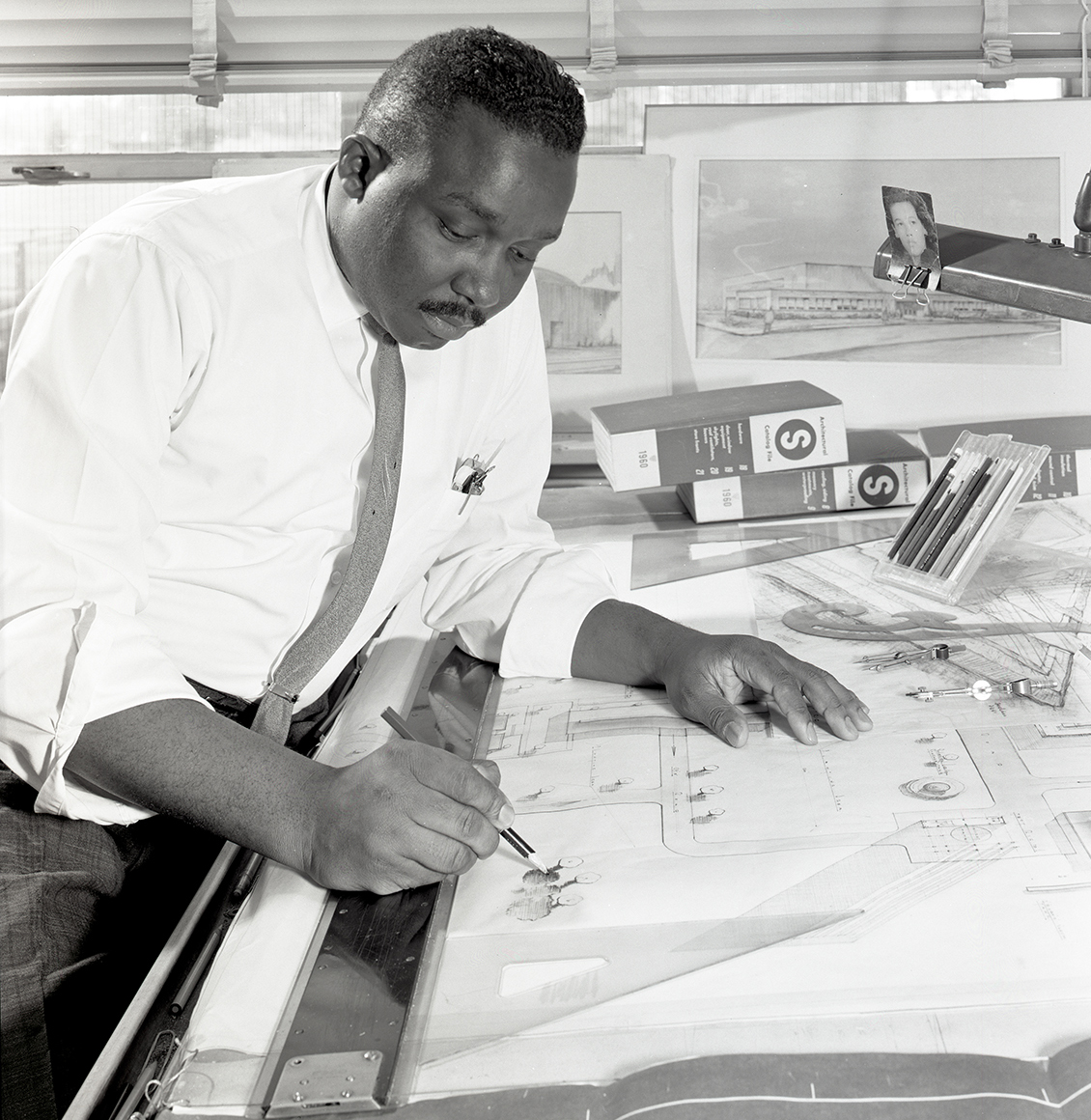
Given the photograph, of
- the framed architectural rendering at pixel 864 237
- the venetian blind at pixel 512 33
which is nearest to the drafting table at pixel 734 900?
the framed architectural rendering at pixel 864 237

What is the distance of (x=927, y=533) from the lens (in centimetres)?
157

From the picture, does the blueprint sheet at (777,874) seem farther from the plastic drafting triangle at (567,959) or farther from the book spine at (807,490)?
the book spine at (807,490)

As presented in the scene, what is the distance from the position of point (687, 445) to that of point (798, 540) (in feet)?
0.73

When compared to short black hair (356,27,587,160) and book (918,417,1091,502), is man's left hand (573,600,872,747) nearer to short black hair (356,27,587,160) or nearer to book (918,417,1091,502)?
short black hair (356,27,587,160)

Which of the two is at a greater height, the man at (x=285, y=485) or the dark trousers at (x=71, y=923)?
the man at (x=285, y=485)

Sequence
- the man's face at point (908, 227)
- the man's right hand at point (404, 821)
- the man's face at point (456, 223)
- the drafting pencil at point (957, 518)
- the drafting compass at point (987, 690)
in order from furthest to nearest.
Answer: the drafting pencil at point (957, 518) < the man's face at point (908, 227) < the drafting compass at point (987, 690) < the man's face at point (456, 223) < the man's right hand at point (404, 821)

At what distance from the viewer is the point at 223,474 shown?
1.13 metres

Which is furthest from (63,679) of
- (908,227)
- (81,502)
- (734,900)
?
(908,227)

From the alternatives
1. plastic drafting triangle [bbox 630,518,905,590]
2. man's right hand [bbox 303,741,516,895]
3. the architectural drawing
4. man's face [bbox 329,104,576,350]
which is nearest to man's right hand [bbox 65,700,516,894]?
man's right hand [bbox 303,741,516,895]

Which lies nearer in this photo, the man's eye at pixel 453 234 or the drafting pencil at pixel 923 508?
the man's eye at pixel 453 234

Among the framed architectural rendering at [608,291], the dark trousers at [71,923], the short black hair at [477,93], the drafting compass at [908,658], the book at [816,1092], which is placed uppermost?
the short black hair at [477,93]

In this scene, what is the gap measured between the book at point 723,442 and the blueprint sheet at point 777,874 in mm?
578

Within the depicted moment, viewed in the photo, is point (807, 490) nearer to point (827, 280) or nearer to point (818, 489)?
point (818, 489)

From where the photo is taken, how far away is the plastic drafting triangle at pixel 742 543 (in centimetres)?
166
